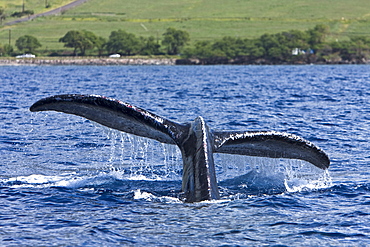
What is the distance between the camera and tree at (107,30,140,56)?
132 m

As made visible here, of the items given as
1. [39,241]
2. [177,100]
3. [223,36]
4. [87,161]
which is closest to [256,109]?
[177,100]

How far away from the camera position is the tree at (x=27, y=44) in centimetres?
12781

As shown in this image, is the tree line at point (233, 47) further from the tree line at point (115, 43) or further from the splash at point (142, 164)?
the splash at point (142, 164)

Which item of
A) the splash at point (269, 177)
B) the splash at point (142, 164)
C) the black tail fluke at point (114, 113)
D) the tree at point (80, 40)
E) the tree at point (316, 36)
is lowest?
the splash at point (142, 164)

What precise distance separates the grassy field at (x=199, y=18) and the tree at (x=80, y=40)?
16.1ft

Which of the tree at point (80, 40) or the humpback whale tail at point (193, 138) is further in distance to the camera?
the tree at point (80, 40)

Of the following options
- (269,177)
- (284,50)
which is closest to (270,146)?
(269,177)

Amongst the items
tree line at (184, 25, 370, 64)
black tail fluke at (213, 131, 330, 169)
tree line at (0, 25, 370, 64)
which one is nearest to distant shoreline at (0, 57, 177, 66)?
tree line at (0, 25, 370, 64)

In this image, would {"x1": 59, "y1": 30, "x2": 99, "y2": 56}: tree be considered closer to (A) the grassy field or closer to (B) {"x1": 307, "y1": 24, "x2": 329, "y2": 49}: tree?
(A) the grassy field

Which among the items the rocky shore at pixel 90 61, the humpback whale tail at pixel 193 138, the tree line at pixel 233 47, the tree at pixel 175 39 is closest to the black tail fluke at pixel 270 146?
the humpback whale tail at pixel 193 138

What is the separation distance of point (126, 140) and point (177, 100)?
14416 millimetres

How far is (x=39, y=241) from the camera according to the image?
7.70 meters

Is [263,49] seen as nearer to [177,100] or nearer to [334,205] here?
[177,100]

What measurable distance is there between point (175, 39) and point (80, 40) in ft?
69.0
